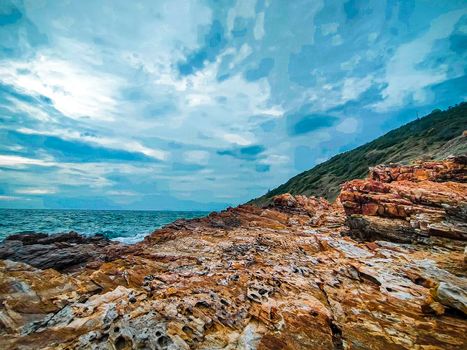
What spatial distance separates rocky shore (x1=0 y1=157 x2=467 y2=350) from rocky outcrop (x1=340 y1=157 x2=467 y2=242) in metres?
0.11

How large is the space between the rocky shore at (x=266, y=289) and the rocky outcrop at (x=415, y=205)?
0.38 ft

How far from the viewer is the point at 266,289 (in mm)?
13109

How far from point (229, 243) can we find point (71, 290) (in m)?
13.2

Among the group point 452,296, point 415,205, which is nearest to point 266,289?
point 452,296

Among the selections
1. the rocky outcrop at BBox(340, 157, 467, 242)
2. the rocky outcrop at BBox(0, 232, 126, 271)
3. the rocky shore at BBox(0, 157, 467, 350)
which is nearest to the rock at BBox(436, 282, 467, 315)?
the rocky shore at BBox(0, 157, 467, 350)

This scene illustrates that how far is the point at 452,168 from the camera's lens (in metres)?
27.9

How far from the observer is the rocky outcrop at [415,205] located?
20.1 meters

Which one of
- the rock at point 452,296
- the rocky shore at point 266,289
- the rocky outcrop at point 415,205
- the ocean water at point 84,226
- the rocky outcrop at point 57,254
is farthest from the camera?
the ocean water at point 84,226

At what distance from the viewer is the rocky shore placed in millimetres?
9406

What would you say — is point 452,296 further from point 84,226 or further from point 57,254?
point 84,226

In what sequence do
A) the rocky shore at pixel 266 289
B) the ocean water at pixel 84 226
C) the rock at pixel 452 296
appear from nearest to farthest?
the rocky shore at pixel 266 289 → the rock at pixel 452 296 → the ocean water at pixel 84 226

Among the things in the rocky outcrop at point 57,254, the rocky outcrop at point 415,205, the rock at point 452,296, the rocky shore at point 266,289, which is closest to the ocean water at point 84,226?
the rocky outcrop at point 57,254

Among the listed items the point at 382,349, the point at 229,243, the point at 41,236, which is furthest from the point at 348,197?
the point at 41,236

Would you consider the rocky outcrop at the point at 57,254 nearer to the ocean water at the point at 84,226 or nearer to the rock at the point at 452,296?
the rock at the point at 452,296
